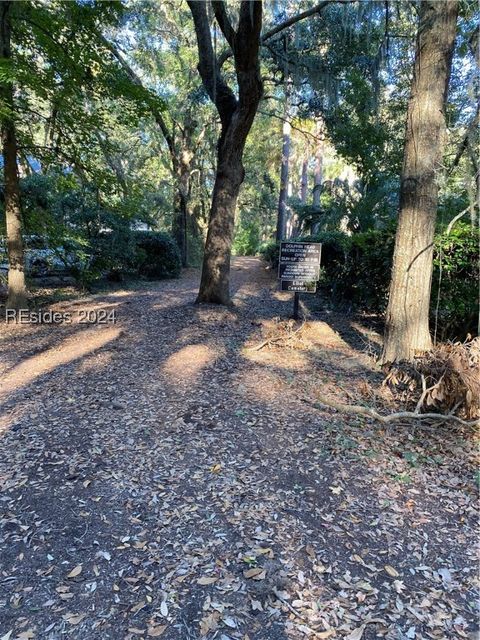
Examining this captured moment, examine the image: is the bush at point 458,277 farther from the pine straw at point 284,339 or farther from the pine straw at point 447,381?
the pine straw at point 284,339

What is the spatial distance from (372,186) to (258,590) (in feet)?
32.1

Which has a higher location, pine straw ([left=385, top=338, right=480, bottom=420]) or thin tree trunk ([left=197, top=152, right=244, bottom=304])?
thin tree trunk ([left=197, top=152, right=244, bottom=304])

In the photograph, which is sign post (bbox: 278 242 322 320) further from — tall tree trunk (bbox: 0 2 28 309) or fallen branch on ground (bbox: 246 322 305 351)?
tall tree trunk (bbox: 0 2 28 309)

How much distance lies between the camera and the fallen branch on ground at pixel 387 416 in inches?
134

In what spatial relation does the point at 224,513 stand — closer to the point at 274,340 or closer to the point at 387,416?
the point at 387,416

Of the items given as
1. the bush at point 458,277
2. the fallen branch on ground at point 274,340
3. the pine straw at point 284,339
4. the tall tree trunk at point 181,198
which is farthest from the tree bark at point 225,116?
the tall tree trunk at point 181,198

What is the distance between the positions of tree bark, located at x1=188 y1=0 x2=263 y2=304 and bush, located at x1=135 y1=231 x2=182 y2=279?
566 centimetres

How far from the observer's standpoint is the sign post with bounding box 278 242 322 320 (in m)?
6.37

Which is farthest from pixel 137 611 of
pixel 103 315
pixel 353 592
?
pixel 103 315

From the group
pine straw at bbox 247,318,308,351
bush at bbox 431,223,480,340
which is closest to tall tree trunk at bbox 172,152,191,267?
pine straw at bbox 247,318,308,351

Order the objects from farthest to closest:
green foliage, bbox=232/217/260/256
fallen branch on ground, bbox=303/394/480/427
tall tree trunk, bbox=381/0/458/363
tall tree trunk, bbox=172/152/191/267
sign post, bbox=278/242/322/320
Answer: green foliage, bbox=232/217/260/256 → tall tree trunk, bbox=172/152/191/267 → sign post, bbox=278/242/322/320 → tall tree trunk, bbox=381/0/458/363 → fallen branch on ground, bbox=303/394/480/427

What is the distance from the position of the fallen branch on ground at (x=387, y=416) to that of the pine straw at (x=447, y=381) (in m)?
0.08

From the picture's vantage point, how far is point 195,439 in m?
3.26

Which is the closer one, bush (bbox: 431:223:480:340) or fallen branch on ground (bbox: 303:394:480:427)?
fallen branch on ground (bbox: 303:394:480:427)
